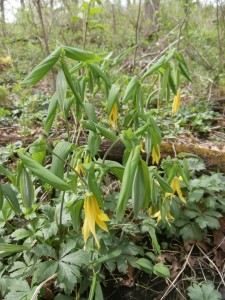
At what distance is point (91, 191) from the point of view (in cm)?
83

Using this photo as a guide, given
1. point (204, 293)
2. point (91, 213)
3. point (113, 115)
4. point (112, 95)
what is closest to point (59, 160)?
point (91, 213)

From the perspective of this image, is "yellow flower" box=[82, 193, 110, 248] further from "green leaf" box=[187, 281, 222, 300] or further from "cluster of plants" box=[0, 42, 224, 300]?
"green leaf" box=[187, 281, 222, 300]

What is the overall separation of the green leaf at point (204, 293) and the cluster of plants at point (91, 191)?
0.02 meters

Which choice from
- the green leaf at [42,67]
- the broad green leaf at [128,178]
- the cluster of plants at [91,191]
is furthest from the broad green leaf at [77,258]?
the green leaf at [42,67]

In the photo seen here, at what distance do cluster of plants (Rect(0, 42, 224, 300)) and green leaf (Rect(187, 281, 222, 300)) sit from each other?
0.05 ft

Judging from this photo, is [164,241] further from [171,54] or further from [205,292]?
[171,54]

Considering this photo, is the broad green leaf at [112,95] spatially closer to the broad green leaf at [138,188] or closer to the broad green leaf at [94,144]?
the broad green leaf at [94,144]

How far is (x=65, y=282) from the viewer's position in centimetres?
100

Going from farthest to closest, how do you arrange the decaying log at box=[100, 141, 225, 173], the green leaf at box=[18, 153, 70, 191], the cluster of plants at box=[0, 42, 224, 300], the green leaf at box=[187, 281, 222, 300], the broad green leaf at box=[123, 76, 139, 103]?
the decaying log at box=[100, 141, 225, 173], the green leaf at box=[187, 281, 222, 300], the broad green leaf at box=[123, 76, 139, 103], the cluster of plants at box=[0, 42, 224, 300], the green leaf at box=[18, 153, 70, 191]

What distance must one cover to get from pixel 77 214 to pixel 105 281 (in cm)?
44

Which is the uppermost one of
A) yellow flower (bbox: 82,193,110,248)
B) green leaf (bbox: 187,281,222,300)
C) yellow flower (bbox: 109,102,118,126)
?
yellow flower (bbox: 109,102,118,126)

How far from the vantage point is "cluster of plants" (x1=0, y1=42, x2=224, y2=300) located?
0.79 metres

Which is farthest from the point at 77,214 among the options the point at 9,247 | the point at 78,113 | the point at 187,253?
the point at 187,253

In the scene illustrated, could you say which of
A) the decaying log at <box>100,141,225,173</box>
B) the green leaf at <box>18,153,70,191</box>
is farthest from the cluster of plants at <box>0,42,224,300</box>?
the decaying log at <box>100,141,225,173</box>
